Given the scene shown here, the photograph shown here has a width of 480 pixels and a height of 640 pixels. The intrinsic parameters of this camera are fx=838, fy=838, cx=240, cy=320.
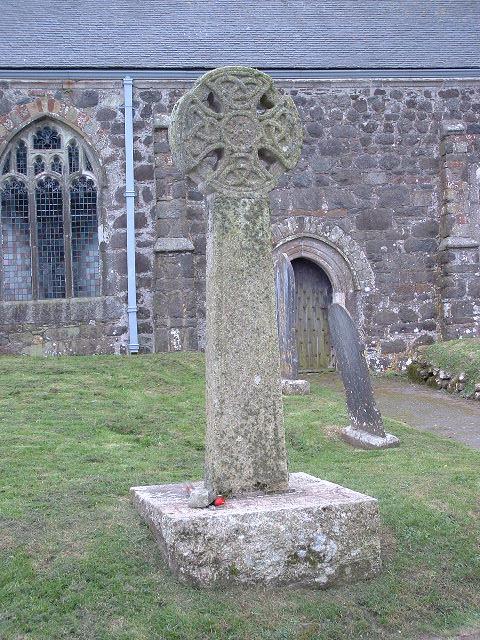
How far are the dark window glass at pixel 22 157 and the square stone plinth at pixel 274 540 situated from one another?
1183 centimetres

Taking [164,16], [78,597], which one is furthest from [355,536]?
[164,16]

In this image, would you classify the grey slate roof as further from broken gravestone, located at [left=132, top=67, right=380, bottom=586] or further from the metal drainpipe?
broken gravestone, located at [left=132, top=67, right=380, bottom=586]

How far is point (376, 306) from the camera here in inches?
636

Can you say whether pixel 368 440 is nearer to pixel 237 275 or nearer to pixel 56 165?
pixel 237 275

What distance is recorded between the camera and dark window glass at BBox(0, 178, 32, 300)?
50.4 feet

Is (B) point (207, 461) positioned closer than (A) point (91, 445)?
Yes

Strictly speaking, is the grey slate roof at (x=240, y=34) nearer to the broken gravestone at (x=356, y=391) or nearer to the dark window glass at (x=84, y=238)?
the dark window glass at (x=84, y=238)

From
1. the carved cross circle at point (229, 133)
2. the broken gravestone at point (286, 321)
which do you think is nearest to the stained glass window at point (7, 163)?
the broken gravestone at point (286, 321)

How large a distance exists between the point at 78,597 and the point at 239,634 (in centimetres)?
85

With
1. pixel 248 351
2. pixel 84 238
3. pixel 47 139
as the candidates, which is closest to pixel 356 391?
pixel 248 351

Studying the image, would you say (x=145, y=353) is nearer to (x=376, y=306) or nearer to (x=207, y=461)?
(x=376, y=306)

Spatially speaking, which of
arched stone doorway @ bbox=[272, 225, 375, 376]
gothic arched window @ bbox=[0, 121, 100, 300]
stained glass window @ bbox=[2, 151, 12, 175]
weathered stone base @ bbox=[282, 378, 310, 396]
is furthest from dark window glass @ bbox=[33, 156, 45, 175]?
weathered stone base @ bbox=[282, 378, 310, 396]

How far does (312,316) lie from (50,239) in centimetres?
531

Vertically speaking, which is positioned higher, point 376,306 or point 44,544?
point 376,306
